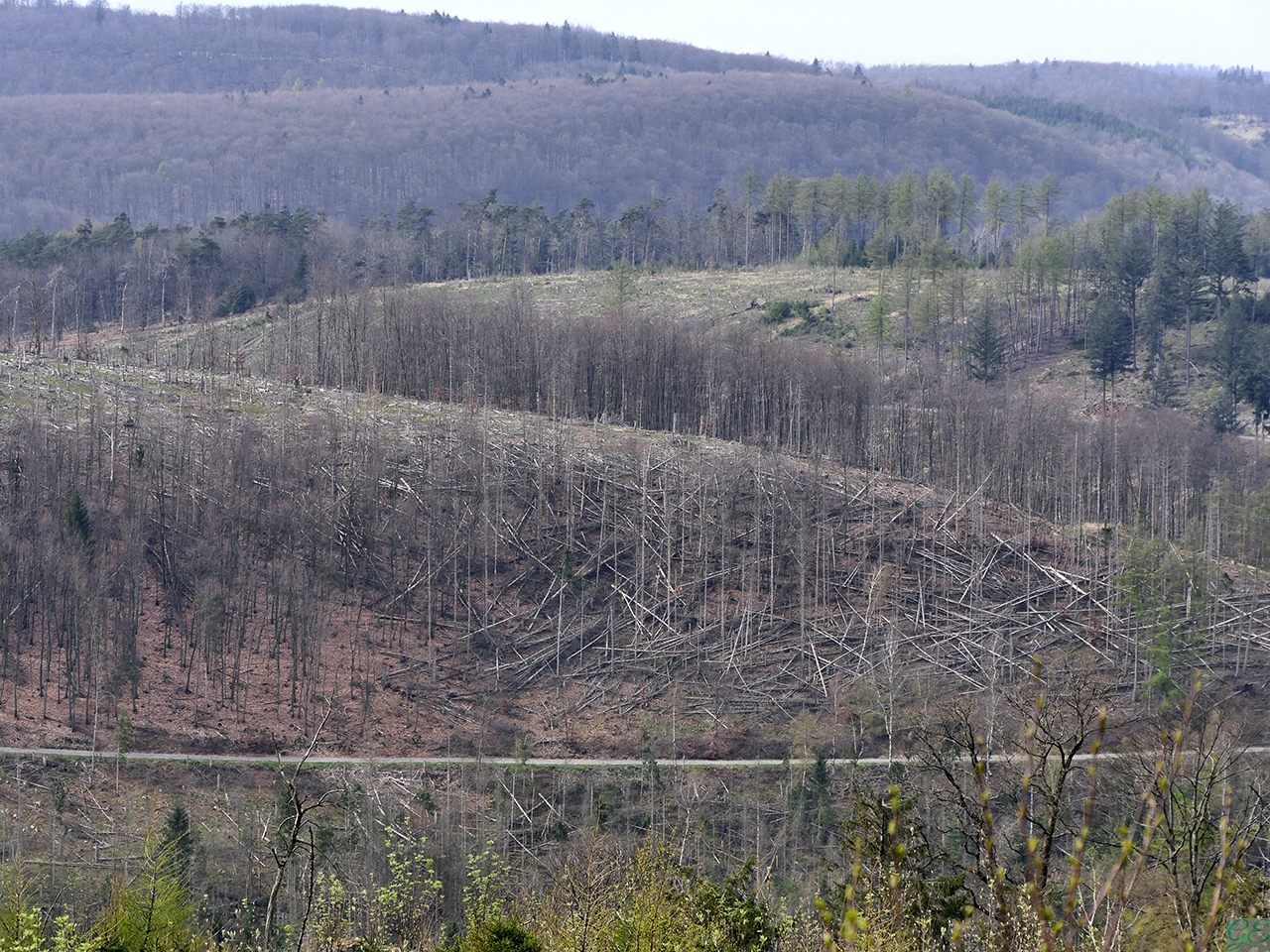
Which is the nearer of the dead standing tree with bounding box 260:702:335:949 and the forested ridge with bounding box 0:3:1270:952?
the dead standing tree with bounding box 260:702:335:949

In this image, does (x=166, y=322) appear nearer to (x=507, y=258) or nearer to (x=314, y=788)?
(x=507, y=258)

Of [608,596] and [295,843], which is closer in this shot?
[295,843]

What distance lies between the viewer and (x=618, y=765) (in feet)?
157

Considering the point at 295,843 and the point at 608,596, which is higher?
the point at 295,843

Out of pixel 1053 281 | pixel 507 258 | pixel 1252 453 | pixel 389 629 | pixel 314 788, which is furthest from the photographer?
pixel 507 258

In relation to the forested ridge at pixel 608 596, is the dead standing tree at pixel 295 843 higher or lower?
higher

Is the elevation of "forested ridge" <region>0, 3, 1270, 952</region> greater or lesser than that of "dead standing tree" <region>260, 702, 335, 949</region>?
lesser

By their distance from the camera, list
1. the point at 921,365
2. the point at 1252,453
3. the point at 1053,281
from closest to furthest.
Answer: the point at 1252,453 → the point at 921,365 → the point at 1053,281

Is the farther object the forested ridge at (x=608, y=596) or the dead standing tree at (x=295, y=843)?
the forested ridge at (x=608, y=596)

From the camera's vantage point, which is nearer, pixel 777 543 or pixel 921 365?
pixel 777 543

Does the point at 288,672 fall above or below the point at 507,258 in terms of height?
below

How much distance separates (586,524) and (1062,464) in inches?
1045

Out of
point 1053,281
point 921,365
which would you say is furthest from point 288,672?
point 1053,281

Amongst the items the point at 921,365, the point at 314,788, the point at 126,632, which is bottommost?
the point at 314,788
